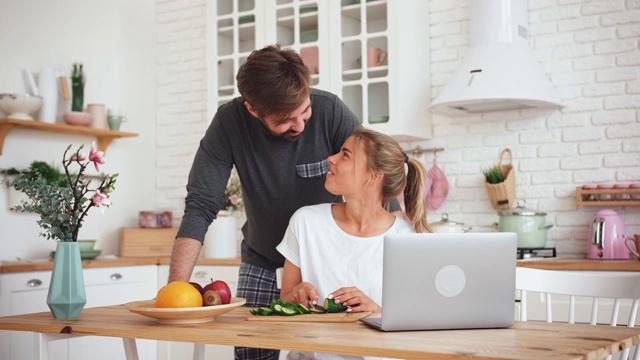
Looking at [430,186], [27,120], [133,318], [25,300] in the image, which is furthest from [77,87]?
[133,318]

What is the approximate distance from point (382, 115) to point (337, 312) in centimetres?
216

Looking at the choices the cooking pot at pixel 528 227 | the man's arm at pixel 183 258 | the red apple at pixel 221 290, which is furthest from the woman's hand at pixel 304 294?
the cooking pot at pixel 528 227

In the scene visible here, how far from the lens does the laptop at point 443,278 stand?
164 cm

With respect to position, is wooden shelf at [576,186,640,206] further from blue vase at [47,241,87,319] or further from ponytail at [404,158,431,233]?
blue vase at [47,241,87,319]

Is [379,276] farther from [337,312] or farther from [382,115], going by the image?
[382,115]

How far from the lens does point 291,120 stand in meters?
2.34

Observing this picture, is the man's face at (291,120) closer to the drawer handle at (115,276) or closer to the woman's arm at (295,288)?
the woman's arm at (295,288)

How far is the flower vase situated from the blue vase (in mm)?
2347

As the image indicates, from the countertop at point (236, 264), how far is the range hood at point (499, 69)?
0.75m

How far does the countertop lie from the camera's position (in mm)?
3248

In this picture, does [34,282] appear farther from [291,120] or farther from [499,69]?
[499,69]

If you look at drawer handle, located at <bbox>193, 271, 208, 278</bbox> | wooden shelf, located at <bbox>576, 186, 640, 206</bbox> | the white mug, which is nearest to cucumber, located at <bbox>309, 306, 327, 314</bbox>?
wooden shelf, located at <bbox>576, 186, 640, 206</bbox>

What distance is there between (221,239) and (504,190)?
5.25 feet

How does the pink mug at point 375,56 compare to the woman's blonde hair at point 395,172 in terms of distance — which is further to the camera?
the pink mug at point 375,56
